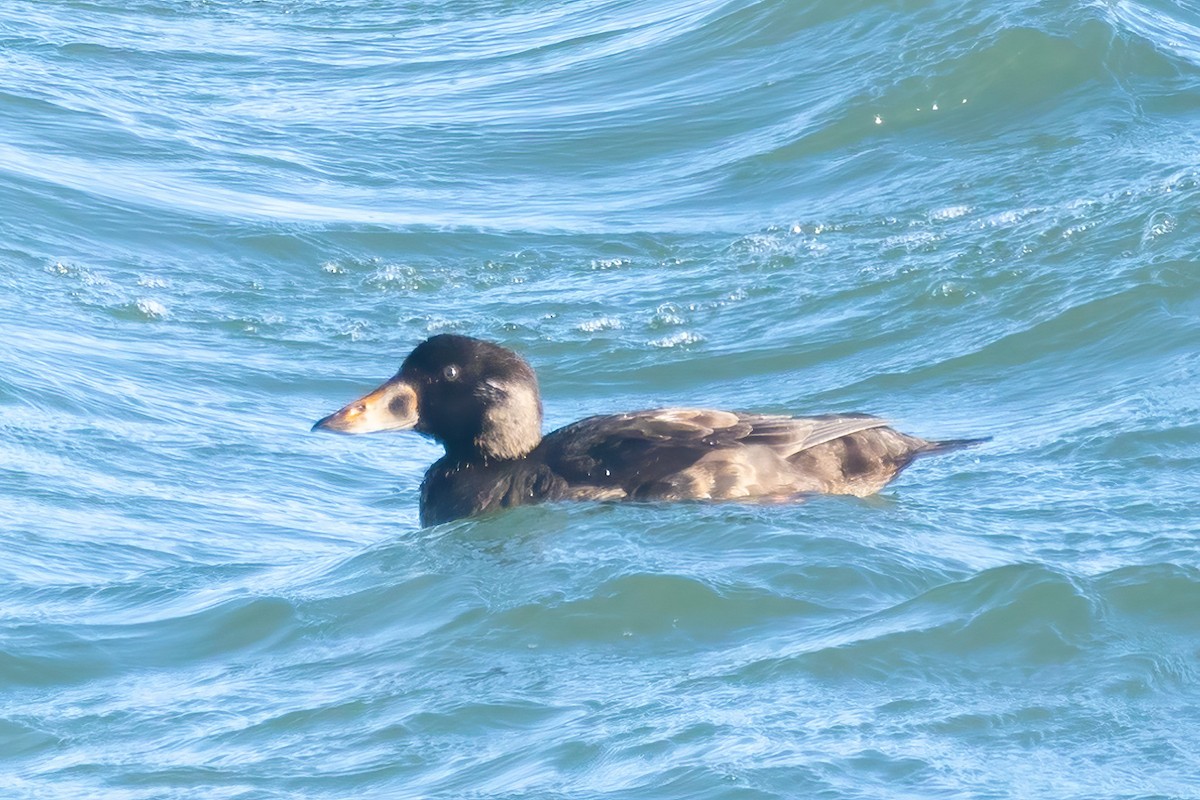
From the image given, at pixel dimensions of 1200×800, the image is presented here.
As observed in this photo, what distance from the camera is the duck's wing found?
25.7 feet

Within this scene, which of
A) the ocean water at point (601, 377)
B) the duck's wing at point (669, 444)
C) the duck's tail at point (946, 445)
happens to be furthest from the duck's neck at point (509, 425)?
the duck's tail at point (946, 445)

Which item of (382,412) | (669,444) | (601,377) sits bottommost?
(601,377)

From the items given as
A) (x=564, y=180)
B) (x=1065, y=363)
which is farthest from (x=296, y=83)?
(x=1065, y=363)

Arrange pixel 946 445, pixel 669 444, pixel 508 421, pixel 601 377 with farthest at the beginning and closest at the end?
1. pixel 601 377
2. pixel 508 421
3. pixel 946 445
4. pixel 669 444

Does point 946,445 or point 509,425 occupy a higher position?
point 509,425

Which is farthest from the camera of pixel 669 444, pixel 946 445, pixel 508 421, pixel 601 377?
pixel 601 377

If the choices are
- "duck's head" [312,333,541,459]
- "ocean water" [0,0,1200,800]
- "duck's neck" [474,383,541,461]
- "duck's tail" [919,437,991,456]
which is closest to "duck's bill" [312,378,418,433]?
"duck's head" [312,333,541,459]

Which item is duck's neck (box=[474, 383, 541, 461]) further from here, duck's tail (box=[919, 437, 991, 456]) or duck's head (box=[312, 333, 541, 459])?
duck's tail (box=[919, 437, 991, 456])

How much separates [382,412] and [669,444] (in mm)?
1241

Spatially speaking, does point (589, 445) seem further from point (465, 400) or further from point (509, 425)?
point (465, 400)

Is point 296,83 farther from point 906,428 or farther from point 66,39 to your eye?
point 906,428

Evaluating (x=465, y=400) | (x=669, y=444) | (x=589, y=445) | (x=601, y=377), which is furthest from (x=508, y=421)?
(x=601, y=377)

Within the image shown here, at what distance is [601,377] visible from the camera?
1071 centimetres

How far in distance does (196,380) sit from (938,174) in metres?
4.80
